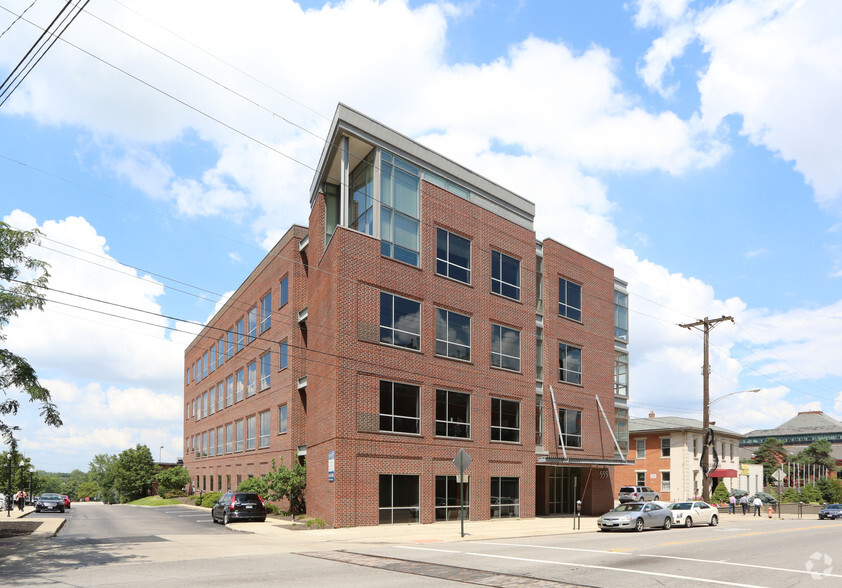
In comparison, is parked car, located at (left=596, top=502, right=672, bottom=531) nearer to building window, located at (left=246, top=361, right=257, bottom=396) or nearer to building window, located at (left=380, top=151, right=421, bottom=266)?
building window, located at (left=380, top=151, right=421, bottom=266)

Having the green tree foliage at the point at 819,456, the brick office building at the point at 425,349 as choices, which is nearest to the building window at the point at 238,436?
the brick office building at the point at 425,349

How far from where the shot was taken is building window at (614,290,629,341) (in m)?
48.6

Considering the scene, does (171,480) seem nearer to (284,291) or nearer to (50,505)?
(50,505)

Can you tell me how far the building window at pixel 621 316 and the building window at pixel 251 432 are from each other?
26.0 meters

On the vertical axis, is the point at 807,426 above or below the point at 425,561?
below

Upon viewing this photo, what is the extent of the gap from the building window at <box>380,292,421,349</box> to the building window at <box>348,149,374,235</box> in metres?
3.42

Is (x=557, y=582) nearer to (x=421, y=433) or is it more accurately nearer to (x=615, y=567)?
(x=615, y=567)

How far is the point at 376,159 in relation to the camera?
32.0 metres

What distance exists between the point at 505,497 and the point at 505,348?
791 cm

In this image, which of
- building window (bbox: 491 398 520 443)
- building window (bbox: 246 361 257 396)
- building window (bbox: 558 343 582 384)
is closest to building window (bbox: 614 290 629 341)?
building window (bbox: 558 343 582 384)

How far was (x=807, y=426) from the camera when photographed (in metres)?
156

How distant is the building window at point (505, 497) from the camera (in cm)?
3553

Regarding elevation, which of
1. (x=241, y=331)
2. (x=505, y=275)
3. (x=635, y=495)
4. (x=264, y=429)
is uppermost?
(x=505, y=275)

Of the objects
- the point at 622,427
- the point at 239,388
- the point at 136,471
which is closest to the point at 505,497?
the point at 622,427
